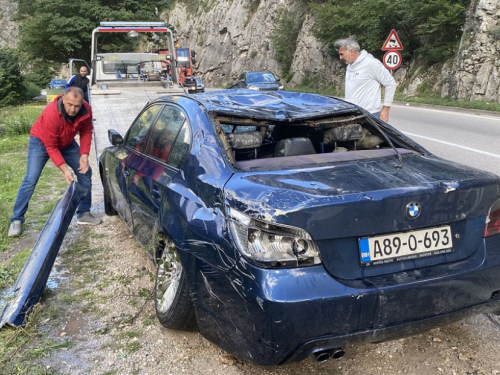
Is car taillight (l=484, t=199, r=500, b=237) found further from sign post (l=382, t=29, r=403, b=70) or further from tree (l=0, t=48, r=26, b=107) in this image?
tree (l=0, t=48, r=26, b=107)

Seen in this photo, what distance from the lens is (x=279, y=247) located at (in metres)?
2.32

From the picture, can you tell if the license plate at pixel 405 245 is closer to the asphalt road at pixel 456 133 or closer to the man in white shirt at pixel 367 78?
the man in white shirt at pixel 367 78

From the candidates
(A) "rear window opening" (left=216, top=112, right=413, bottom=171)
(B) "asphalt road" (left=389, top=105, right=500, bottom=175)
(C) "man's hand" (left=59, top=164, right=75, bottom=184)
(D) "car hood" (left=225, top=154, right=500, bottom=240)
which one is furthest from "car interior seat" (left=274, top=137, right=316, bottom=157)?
(B) "asphalt road" (left=389, top=105, right=500, bottom=175)

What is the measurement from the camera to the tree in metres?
27.6

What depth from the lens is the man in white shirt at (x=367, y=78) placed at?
616 cm

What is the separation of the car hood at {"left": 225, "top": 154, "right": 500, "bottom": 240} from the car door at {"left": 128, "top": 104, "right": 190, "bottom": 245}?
2.68 ft

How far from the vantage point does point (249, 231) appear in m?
2.36

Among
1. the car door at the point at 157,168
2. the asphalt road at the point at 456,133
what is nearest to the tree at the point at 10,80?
the asphalt road at the point at 456,133

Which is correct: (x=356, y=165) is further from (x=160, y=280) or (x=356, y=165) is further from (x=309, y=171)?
(x=160, y=280)

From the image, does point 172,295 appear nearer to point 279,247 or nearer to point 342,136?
point 279,247

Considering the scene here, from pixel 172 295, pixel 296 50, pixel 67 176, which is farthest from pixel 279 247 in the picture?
pixel 296 50

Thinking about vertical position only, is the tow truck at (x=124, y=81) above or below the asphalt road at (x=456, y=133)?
above

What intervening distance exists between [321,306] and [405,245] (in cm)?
55

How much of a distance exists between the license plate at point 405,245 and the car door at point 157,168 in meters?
1.38
